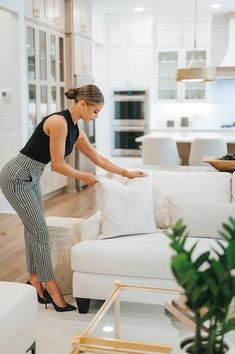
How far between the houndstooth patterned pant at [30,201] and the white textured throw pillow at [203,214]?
35.3 inches

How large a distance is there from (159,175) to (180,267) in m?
2.31

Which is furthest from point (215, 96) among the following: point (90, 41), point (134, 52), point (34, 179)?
point (34, 179)

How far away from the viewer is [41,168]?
123 inches

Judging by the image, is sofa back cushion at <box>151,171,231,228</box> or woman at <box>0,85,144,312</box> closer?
woman at <box>0,85,144,312</box>

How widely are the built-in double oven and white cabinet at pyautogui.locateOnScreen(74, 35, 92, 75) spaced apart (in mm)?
1051

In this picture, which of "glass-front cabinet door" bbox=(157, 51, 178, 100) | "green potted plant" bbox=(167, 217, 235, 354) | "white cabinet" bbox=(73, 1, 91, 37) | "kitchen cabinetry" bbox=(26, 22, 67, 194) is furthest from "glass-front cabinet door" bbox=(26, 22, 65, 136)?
"green potted plant" bbox=(167, 217, 235, 354)

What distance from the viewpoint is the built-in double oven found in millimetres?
8578

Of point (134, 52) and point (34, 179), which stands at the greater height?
point (134, 52)

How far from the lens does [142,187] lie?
3.31m

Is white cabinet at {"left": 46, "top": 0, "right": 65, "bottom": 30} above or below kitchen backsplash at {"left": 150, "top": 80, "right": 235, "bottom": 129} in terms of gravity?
above

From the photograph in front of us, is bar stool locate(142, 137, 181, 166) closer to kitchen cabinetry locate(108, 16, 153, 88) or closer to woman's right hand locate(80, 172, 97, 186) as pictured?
kitchen cabinetry locate(108, 16, 153, 88)

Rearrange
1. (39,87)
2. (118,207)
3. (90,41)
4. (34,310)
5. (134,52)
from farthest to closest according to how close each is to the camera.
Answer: (134,52) → (90,41) → (39,87) → (118,207) → (34,310)

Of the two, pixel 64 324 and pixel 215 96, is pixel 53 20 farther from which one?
pixel 64 324

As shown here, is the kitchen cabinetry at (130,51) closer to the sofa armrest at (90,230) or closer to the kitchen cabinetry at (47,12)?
the kitchen cabinetry at (47,12)
